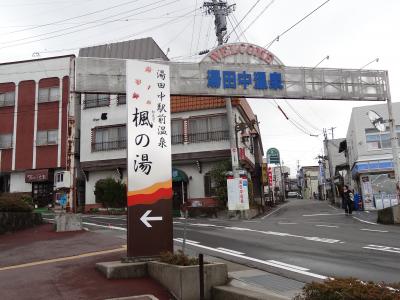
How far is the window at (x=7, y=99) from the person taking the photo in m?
35.2

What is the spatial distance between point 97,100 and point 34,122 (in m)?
5.51

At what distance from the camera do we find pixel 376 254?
36.3ft

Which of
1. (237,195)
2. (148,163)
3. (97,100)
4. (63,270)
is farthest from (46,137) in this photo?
(148,163)

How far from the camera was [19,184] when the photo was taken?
35000mm

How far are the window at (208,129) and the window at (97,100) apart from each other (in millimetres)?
7541

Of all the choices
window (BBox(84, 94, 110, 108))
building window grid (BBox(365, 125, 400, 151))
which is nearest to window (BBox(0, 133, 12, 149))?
window (BBox(84, 94, 110, 108))

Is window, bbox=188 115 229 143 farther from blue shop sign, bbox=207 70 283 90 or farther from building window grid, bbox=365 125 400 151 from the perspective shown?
building window grid, bbox=365 125 400 151

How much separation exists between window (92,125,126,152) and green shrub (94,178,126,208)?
2.91 m

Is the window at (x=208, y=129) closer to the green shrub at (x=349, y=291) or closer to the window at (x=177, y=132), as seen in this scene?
the window at (x=177, y=132)

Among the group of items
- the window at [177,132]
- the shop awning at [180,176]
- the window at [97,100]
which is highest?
the window at [97,100]

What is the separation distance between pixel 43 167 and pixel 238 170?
17.0 meters

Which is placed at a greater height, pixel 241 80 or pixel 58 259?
pixel 241 80

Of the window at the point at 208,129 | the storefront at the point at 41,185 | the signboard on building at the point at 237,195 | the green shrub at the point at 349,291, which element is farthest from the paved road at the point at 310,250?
the storefront at the point at 41,185

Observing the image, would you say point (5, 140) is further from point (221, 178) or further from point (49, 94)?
point (221, 178)
